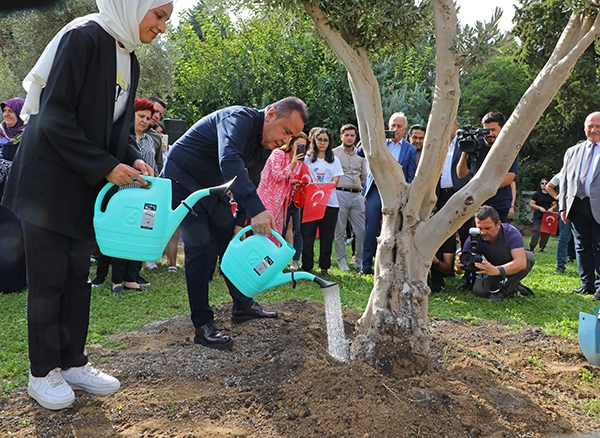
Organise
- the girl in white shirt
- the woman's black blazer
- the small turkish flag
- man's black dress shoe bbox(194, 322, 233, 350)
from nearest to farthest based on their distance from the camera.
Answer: the woman's black blazer
man's black dress shoe bbox(194, 322, 233, 350)
the girl in white shirt
the small turkish flag

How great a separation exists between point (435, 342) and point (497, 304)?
203 centimetres

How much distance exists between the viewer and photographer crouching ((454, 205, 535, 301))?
529 centimetres

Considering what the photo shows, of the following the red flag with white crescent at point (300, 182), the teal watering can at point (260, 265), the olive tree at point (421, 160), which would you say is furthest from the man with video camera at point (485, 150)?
the teal watering can at point (260, 265)

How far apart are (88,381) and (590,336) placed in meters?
2.95

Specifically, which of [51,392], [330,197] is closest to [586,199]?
[330,197]

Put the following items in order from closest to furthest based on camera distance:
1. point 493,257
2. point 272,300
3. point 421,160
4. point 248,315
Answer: point 421,160 < point 248,315 < point 272,300 < point 493,257

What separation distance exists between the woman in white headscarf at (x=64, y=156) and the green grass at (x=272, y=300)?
2.78 feet

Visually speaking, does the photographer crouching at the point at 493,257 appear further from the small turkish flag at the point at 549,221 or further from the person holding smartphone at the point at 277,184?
the small turkish flag at the point at 549,221

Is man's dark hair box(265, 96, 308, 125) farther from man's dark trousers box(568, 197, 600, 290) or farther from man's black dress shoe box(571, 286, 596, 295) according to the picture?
man's black dress shoe box(571, 286, 596, 295)

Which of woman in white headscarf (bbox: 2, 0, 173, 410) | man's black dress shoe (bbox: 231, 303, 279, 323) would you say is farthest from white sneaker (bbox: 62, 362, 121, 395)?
man's black dress shoe (bbox: 231, 303, 279, 323)

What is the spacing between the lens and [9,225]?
523 cm

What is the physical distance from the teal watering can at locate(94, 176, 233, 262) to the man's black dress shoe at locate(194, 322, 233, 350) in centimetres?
114

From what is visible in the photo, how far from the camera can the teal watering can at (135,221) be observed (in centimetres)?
243

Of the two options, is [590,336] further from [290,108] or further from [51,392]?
[51,392]
